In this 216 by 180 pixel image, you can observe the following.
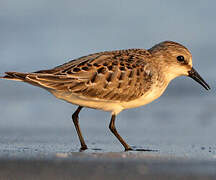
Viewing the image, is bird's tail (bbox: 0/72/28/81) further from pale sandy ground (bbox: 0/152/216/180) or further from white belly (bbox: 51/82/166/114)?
pale sandy ground (bbox: 0/152/216/180)

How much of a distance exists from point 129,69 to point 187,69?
1.96 metres

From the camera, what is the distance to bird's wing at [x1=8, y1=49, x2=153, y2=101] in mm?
10742

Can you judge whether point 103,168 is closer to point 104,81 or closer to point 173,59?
point 104,81

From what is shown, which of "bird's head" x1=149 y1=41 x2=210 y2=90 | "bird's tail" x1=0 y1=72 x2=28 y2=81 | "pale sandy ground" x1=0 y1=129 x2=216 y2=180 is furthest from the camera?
"bird's head" x1=149 y1=41 x2=210 y2=90

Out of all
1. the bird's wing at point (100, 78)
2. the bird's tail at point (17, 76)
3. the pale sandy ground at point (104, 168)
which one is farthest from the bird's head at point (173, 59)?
the pale sandy ground at point (104, 168)

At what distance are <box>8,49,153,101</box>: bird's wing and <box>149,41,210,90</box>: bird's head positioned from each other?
0.82 metres

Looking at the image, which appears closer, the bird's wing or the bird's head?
the bird's wing

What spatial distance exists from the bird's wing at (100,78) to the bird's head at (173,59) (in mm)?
815

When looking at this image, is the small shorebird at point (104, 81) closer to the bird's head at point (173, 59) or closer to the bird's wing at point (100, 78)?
the bird's wing at point (100, 78)

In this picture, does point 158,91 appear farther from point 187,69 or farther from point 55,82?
point 55,82

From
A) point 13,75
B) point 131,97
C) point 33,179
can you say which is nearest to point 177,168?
point 33,179

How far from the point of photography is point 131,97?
10945 mm

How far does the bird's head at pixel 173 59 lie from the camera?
1177 cm

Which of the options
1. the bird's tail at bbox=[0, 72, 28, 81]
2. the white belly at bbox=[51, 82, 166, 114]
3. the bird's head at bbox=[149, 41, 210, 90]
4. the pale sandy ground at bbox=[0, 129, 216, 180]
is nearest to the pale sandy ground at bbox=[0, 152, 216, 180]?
the pale sandy ground at bbox=[0, 129, 216, 180]
